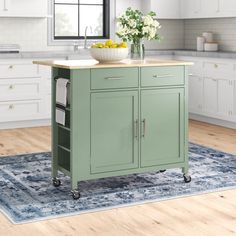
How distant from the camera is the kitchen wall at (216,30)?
8.06 m

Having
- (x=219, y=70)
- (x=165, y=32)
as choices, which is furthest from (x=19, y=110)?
(x=165, y=32)

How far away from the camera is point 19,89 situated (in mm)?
7320

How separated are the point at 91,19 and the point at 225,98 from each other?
2295 millimetres

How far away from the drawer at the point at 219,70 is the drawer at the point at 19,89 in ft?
7.14

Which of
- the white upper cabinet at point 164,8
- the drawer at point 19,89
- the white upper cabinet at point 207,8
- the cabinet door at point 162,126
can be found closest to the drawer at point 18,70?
the drawer at point 19,89

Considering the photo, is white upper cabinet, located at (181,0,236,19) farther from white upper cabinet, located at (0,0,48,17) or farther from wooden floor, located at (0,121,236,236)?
wooden floor, located at (0,121,236,236)

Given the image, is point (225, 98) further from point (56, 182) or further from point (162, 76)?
point (56, 182)

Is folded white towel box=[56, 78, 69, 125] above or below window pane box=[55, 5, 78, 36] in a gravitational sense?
below

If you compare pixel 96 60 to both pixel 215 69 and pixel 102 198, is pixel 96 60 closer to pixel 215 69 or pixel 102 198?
pixel 102 198

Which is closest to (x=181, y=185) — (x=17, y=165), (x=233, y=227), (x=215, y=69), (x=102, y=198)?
(x=102, y=198)

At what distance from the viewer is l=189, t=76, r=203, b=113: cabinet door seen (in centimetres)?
792

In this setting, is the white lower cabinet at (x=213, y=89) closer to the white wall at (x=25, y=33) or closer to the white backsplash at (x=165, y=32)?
the white backsplash at (x=165, y=32)

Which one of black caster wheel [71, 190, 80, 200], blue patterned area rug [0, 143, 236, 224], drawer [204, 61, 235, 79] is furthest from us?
drawer [204, 61, 235, 79]

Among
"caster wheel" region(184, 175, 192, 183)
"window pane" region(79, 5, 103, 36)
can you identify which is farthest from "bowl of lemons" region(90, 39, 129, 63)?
"window pane" region(79, 5, 103, 36)
